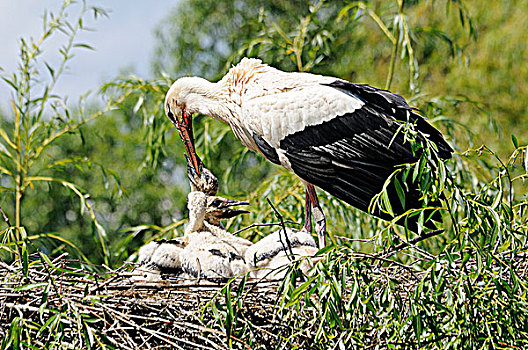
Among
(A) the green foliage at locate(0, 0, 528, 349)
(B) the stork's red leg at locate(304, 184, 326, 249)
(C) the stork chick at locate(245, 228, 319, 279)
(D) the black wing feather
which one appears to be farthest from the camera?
(B) the stork's red leg at locate(304, 184, 326, 249)

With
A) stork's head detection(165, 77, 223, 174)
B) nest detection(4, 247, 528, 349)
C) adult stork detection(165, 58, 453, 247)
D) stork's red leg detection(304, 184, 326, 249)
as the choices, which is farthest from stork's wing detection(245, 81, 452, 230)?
nest detection(4, 247, 528, 349)

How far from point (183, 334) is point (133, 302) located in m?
0.17

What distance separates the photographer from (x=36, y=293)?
1928 millimetres

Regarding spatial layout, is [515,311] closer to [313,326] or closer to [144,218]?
[313,326]

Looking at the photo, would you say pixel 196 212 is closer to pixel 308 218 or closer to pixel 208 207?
pixel 208 207

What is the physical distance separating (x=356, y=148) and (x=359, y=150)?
1 cm

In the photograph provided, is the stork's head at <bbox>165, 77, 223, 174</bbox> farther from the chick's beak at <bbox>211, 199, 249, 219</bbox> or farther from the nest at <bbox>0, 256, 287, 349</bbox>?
the nest at <bbox>0, 256, 287, 349</bbox>

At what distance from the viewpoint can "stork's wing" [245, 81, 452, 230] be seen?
2535 mm

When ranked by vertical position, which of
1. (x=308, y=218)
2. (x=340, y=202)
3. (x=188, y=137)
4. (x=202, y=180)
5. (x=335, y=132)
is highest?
(x=335, y=132)

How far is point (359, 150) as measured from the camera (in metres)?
2.57

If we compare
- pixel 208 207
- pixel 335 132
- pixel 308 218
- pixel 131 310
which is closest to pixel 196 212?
pixel 208 207

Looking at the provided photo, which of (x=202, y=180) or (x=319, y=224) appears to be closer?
(x=319, y=224)

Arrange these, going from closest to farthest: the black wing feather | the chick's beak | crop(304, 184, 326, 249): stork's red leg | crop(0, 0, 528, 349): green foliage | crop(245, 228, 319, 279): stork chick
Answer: crop(0, 0, 528, 349): green foliage
crop(245, 228, 319, 279): stork chick
the black wing feather
crop(304, 184, 326, 249): stork's red leg
the chick's beak

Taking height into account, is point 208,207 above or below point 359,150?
below
